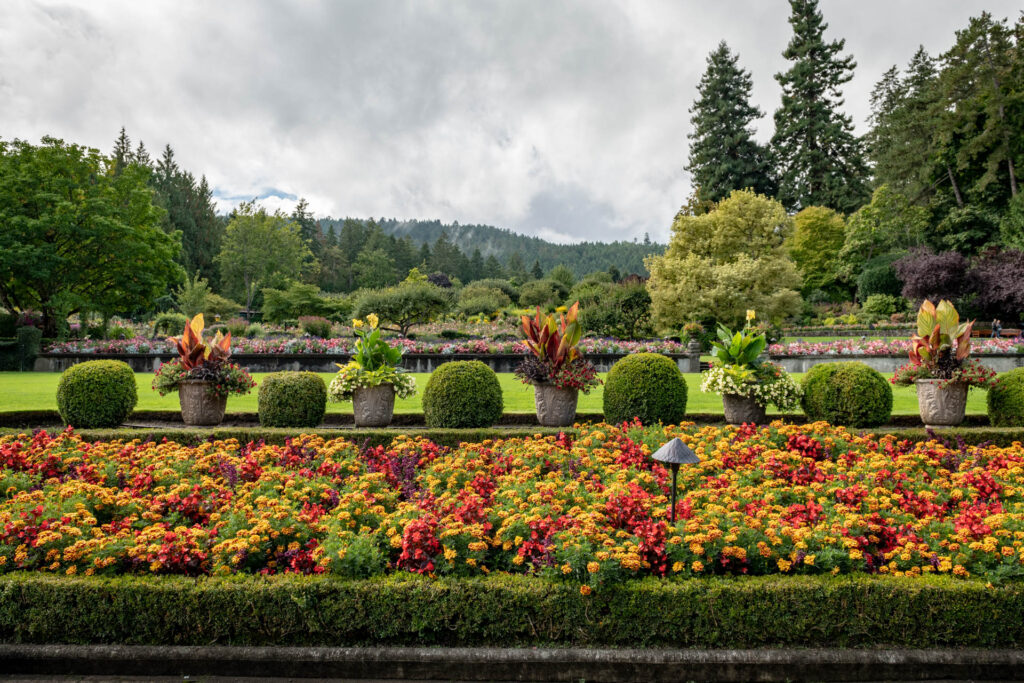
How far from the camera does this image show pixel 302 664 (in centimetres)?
301

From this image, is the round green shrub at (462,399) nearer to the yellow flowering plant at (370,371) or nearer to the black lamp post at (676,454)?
the yellow flowering plant at (370,371)

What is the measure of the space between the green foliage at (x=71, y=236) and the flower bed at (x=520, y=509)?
58.1ft

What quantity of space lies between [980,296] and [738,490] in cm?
2638

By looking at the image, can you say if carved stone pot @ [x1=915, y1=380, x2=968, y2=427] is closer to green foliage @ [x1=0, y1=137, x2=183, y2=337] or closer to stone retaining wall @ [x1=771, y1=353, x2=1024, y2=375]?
stone retaining wall @ [x1=771, y1=353, x2=1024, y2=375]

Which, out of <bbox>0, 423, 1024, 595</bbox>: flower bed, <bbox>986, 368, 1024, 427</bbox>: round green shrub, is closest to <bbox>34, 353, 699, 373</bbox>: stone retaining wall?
<bbox>986, 368, 1024, 427</bbox>: round green shrub

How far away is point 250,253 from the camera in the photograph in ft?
178

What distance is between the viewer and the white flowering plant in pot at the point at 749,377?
7430mm

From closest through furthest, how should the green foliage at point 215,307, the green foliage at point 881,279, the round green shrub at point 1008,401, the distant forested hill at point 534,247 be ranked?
1. the round green shrub at point 1008,401
2. the green foliage at point 881,279
3. the green foliage at point 215,307
4. the distant forested hill at point 534,247

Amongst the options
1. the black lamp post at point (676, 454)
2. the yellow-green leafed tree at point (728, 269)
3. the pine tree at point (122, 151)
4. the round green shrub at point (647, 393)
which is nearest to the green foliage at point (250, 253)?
the pine tree at point (122, 151)

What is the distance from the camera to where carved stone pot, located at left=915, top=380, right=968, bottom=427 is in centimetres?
720

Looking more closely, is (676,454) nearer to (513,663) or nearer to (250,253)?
(513,663)

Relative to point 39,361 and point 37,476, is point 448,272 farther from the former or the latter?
point 37,476

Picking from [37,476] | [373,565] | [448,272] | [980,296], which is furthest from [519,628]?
[448,272]

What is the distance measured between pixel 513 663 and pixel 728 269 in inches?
937
